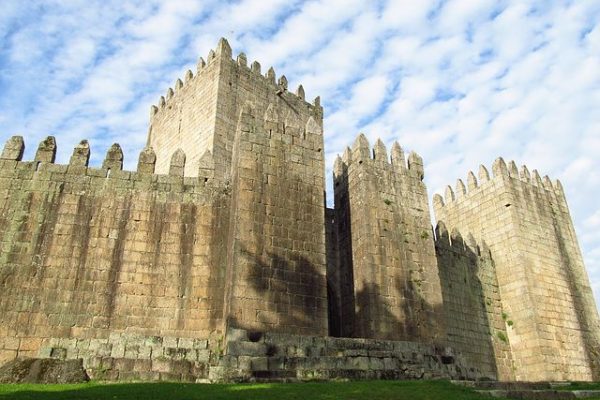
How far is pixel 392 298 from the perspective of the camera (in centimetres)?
1466

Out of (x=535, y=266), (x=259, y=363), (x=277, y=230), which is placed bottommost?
(x=259, y=363)

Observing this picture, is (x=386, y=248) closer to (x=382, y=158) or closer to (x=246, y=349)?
(x=382, y=158)

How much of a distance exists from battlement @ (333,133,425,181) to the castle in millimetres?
66

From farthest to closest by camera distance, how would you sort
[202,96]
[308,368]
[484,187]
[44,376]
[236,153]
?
[202,96] < [484,187] < [236,153] < [308,368] < [44,376]

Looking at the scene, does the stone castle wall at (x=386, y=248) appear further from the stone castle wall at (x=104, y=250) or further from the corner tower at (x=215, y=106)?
the corner tower at (x=215, y=106)

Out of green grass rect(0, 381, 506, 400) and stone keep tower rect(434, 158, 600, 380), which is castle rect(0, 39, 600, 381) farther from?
green grass rect(0, 381, 506, 400)

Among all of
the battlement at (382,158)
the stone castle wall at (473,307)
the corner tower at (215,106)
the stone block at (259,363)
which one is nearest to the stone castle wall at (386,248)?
the battlement at (382,158)

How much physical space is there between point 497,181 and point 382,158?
7.44 meters

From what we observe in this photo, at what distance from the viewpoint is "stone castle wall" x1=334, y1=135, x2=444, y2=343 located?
47.7 feet

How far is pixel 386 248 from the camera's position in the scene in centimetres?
1536

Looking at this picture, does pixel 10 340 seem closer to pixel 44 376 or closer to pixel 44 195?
pixel 44 376

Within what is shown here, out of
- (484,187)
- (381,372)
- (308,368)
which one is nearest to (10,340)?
(308,368)

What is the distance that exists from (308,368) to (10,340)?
694 cm

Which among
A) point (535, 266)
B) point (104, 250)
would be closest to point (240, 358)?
point (104, 250)
